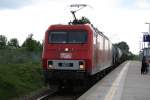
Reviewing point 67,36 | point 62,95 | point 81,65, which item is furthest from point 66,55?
point 62,95

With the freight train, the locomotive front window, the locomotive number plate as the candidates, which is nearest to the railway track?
the freight train

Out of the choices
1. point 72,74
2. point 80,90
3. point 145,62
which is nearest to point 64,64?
point 72,74

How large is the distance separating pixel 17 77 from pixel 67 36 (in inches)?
Result: 202

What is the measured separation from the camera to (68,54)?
2159cm

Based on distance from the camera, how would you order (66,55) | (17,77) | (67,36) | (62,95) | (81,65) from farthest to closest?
(17,77)
(67,36)
(62,95)
(66,55)
(81,65)

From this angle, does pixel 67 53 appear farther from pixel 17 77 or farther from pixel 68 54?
pixel 17 77

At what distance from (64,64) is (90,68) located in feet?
3.71

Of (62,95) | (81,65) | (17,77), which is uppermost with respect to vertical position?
(81,65)

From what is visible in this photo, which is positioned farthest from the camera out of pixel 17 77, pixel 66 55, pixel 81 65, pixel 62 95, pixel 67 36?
pixel 17 77

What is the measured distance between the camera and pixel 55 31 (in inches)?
887

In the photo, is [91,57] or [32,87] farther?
[32,87]

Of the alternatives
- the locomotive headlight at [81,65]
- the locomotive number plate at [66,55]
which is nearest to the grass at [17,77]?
the locomotive number plate at [66,55]

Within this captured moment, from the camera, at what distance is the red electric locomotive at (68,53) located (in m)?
21.2

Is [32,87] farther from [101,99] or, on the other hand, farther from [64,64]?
[101,99]
